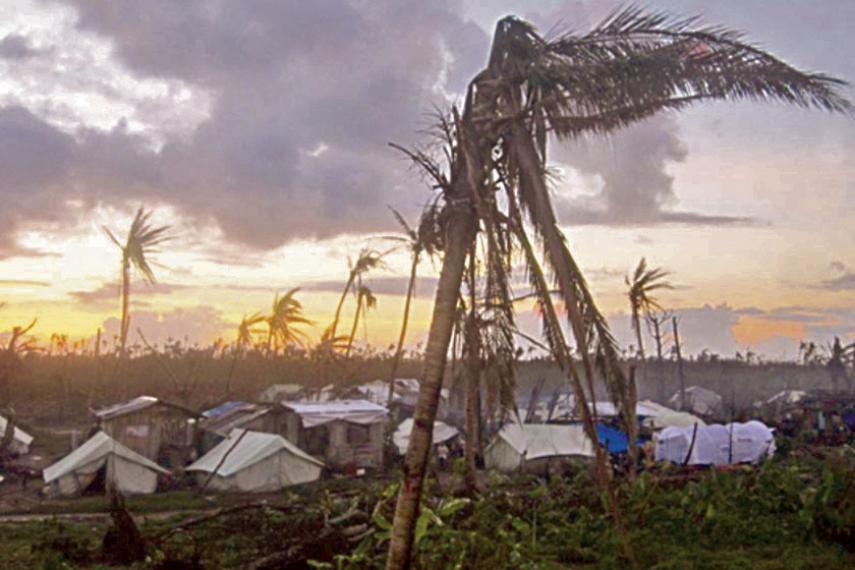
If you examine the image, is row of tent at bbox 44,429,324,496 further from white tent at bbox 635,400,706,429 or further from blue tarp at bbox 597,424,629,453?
white tent at bbox 635,400,706,429

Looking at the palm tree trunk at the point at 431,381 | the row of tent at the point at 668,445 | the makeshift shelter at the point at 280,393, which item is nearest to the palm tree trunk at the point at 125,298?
the makeshift shelter at the point at 280,393

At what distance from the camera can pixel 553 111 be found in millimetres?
5809

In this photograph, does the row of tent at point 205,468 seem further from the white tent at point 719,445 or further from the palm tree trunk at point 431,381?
the palm tree trunk at point 431,381

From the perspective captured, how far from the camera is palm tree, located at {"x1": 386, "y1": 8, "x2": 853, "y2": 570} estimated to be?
220 inches

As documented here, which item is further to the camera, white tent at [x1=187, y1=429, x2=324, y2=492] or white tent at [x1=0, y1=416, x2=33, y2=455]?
white tent at [x1=0, y1=416, x2=33, y2=455]

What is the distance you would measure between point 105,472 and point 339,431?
7450 millimetres

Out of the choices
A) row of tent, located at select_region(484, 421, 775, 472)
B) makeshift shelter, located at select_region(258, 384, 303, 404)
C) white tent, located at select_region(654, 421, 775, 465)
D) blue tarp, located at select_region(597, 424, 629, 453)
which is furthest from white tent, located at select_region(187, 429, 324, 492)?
makeshift shelter, located at select_region(258, 384, 303, 404)

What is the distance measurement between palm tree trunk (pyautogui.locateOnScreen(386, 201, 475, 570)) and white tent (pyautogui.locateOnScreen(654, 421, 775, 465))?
19674 mm

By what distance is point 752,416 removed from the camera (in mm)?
34344

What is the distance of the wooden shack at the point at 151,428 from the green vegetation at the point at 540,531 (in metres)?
8.70

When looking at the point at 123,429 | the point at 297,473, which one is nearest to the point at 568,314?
the point at 297,473

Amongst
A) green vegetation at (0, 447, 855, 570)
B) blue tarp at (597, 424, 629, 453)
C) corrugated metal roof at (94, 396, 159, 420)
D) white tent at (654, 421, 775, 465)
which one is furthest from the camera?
corrugated metal roof at (94, 396, 159, 420)

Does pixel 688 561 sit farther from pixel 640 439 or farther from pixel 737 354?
pixel 737 354

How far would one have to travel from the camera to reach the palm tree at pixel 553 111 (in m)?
5.58
